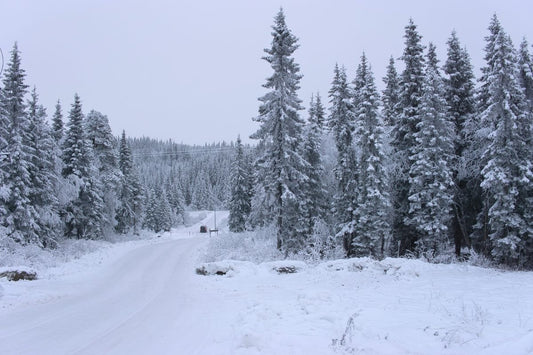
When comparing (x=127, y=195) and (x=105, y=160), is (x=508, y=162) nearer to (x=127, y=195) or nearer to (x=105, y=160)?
(x=105, y=160)

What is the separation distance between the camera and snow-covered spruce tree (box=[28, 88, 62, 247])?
2722 centimetres

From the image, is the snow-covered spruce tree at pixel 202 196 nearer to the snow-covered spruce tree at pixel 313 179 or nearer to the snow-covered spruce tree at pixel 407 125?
the snow-covered spruce tree at pixel 313 179

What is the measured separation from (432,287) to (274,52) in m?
17.5

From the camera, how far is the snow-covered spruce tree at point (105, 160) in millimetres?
39438

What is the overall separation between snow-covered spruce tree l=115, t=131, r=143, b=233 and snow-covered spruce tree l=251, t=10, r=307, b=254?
26.6 m

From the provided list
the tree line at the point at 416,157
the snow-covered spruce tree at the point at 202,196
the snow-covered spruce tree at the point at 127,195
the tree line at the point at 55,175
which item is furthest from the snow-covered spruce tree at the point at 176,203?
the tree line at the point at 416,157

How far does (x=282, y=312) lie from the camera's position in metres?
9.23

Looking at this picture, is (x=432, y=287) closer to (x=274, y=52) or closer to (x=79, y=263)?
(x=274, y=52)

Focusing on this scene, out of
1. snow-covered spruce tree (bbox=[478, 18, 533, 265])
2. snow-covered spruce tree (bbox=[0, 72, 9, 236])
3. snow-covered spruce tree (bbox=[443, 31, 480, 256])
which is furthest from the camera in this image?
snow-covered spruce tree (bbox=[443, 31, 480, 256])

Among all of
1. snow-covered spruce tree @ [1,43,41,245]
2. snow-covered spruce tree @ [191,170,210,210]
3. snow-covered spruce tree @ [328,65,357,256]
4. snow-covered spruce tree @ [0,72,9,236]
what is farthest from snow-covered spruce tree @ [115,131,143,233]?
snow-covered spruce tree @ [191,170,210,210]

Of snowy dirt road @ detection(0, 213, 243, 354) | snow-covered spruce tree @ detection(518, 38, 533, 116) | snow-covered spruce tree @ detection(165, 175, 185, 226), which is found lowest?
snowy dirt road @ detection(0, 213, 243, 354)

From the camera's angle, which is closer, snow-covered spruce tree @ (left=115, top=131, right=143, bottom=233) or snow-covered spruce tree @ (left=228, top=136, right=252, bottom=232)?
snow-covered spruce tree @ (left=115, top=131, right=143, bottom=233)

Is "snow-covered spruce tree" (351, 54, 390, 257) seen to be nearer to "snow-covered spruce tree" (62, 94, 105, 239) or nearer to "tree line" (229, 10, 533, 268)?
"tree line" (229, 10, 533, 268)

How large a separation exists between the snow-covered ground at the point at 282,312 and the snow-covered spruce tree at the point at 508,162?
3590 mm
